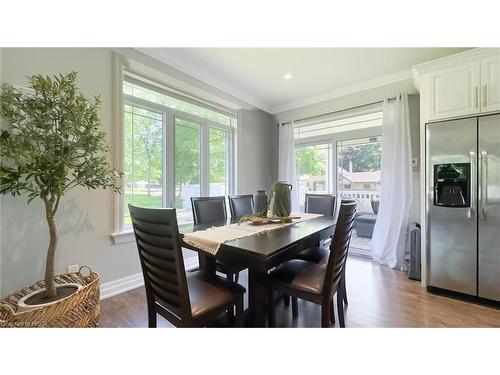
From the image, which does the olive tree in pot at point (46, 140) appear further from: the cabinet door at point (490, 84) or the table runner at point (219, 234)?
the cabinet door at point (490, 84)

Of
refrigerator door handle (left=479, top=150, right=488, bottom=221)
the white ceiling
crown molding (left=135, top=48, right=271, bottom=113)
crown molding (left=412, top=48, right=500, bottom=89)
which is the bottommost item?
refrigerator door handle (left=479, top=150, right=488, bottom=221)

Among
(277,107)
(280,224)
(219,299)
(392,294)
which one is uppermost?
(277,107)

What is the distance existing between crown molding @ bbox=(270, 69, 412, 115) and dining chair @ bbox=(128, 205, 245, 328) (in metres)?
3.35

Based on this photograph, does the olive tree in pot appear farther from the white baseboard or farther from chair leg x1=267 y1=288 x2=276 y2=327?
chair leg x1=267 y1=288 x2=276 y2=327

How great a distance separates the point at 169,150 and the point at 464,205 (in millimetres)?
3258

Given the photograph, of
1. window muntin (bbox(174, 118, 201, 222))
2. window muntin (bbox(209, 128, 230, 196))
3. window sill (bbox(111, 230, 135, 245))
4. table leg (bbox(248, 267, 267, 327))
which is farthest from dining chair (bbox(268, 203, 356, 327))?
window muntin (bbox(209, 128, 230, 196))

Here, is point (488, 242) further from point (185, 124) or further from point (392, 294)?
point (185, 124)

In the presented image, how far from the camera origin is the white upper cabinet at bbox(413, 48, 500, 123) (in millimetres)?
2004

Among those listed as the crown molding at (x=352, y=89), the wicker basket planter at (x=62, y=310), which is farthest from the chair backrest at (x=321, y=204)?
the wicker basket planter at (x=62, y=310)

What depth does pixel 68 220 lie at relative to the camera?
1.95 m

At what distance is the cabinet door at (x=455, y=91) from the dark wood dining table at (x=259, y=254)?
1.90 m

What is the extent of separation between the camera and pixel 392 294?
2238 millimetres
